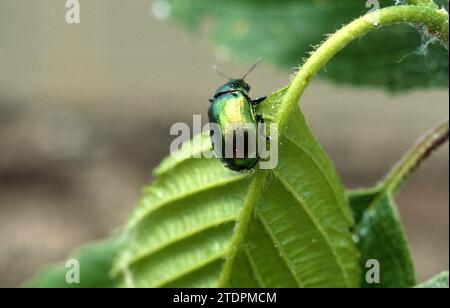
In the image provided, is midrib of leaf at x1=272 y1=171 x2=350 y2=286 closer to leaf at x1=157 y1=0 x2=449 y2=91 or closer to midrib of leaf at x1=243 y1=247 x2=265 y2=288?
midrib of leaf at x1=243 y1=247 x2=265 y2=288

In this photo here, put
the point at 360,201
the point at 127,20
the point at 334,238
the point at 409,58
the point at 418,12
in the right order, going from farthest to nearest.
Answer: the point at 127,20
the point at 409,58
the point at 360,201
the point at 334,238
the point at 418,12

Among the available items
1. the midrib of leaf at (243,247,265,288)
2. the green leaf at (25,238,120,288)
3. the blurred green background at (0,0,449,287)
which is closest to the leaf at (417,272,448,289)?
the midrib of leaf at (243,247,265,288)

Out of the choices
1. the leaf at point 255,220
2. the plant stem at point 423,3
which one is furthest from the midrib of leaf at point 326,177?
the plant stem at point 423,3

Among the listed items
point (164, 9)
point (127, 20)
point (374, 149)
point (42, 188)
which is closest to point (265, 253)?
point (164, 9)

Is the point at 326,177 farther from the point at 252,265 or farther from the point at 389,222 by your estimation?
the point at 389,222

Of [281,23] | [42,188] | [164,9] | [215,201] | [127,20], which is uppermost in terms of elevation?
[127,20]

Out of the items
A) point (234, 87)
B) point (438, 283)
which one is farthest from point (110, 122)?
point (438, 283)

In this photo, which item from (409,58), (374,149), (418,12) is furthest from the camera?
(374,149)

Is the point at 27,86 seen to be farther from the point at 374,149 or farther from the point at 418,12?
the point at 418,12
